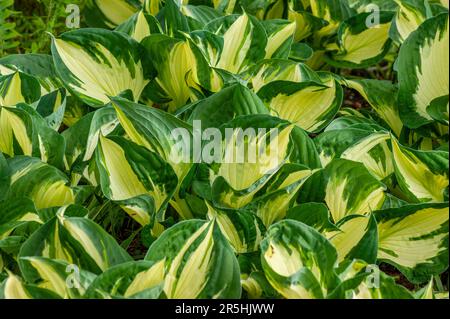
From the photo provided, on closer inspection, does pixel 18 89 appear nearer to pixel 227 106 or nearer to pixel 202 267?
pixel 227 106

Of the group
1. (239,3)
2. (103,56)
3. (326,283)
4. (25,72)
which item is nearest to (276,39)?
(239,3)

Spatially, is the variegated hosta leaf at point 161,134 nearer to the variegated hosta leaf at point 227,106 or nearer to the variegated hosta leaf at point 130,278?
the variegated hosta leaf at point 227,106

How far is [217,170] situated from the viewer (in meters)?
A: 1.50

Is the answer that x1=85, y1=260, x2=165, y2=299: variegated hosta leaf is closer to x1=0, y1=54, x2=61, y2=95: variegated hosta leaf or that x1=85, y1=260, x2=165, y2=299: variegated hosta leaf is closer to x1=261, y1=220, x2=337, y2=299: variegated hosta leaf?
x1=261, y1=220, x2=337, y2=299: variegated hosta leaf

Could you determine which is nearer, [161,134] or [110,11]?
[161,134]

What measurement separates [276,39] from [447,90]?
451 mm

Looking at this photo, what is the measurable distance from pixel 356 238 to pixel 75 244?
50 centimetres

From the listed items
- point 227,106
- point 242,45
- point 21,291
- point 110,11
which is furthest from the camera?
point 110,11

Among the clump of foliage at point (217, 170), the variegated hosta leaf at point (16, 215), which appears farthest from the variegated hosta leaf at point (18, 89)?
the variegated hosta leaf at point (16, 215)

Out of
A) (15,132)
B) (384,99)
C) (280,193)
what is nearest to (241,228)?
(280,193)

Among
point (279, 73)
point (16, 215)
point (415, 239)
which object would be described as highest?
point (279, 73)

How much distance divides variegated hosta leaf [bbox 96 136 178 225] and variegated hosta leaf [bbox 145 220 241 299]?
181 mm
